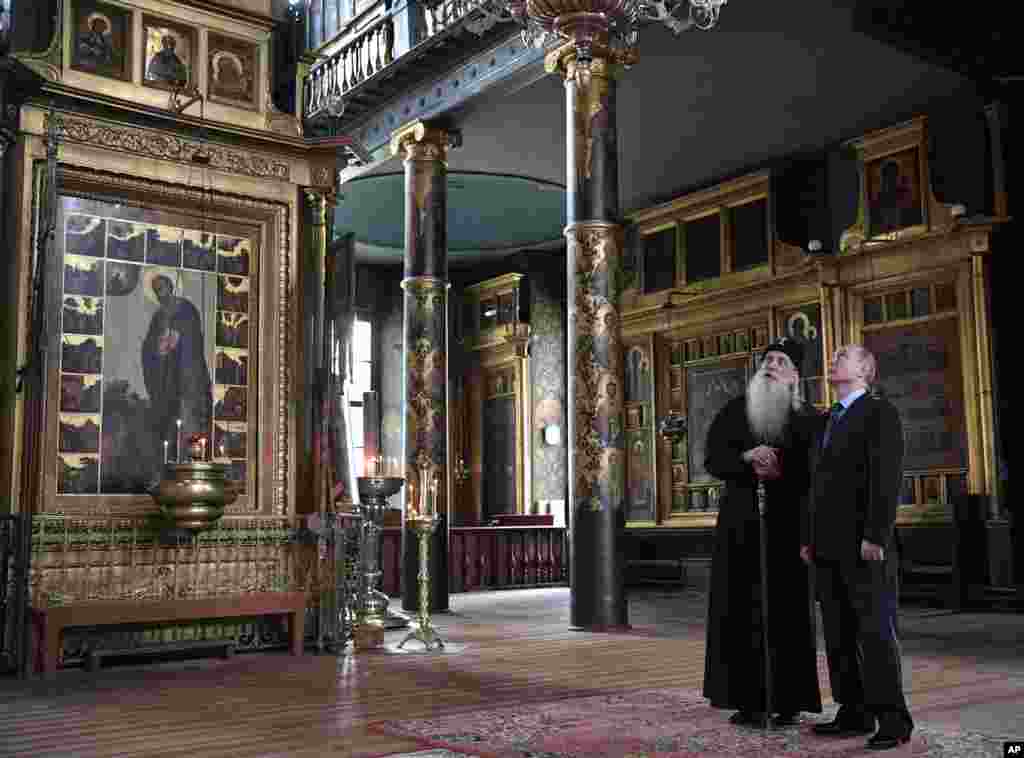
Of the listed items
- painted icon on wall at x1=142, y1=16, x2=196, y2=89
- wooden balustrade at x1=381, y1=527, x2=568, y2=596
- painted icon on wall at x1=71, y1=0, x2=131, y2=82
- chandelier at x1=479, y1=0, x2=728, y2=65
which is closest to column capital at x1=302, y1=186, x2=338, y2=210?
painted icon on wall at x1=142, y1=16, x2=196, y2=89

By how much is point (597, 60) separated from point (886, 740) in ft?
24.0

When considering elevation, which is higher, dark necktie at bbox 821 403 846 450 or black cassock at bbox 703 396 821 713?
dark necktie at bbox 821 403 846 450

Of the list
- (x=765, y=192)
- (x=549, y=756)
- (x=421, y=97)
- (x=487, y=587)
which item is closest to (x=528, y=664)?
(x=549, y=756)

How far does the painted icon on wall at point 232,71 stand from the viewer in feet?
27.6

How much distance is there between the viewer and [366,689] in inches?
247

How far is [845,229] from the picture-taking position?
48.9 ft

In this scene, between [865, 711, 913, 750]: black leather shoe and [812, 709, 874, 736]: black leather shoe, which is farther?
[812, 709, 874, 736]: black leather shoe

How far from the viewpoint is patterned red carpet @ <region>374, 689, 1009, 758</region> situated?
4.35 meters

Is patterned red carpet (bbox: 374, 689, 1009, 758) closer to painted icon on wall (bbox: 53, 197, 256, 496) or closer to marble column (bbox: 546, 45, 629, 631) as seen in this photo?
painted icon on wall (bbox: 53, 197, 256, 496)

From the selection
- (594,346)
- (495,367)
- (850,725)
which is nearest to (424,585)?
(594,346)

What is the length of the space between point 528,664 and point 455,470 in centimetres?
1411

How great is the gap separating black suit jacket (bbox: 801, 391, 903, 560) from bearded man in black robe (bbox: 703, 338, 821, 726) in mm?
201

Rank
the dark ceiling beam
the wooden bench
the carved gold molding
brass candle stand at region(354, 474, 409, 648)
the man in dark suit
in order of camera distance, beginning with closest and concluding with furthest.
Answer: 1. the man in dark suit
2. the wooden bench
3. the carved gold molding
4. brass candle stand at region(354, 474, 409, 648)
5. the dark ceiling beam

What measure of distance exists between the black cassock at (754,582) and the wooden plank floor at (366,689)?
35.8 inches
